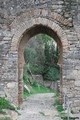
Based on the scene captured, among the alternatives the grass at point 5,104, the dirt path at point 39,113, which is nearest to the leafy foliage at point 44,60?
the dirt path at point 39,113

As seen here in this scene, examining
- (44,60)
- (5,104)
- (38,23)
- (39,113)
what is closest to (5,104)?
(5,104)

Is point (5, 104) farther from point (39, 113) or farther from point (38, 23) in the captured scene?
point (38, 23)

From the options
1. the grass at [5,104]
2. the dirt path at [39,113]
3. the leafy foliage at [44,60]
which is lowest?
the dirt path at [39,113]

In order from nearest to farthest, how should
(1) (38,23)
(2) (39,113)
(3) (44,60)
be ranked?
1. (2) (39,113)
2. (1) (38,23)
3. (3) (44,60)

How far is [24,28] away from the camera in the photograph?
12.6 m

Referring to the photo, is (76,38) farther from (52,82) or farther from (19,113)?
(52,82)

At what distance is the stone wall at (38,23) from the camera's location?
1234cm

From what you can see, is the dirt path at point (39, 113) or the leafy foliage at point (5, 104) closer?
the dirt path at point (39, 113)

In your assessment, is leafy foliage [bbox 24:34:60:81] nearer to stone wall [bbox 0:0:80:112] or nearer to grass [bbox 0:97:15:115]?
stone wall [bbox 0:0:80:112]

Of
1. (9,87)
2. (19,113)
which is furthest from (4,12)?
(19,113)

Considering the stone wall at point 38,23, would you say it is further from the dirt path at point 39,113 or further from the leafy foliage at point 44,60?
the leafy foliage at point 44,60

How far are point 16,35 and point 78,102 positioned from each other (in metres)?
3.32

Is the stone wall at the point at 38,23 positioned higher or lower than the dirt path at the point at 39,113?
higher

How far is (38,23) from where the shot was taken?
12547mm
